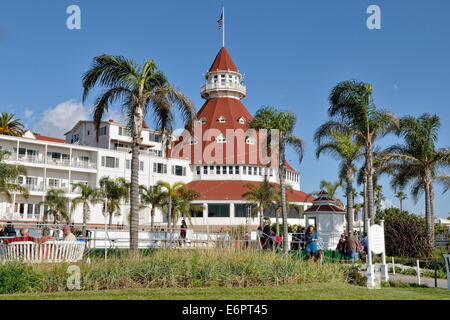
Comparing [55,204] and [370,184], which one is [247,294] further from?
[55,204]

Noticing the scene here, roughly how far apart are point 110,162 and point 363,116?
36245mm

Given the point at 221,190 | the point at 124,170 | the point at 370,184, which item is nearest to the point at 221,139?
the point at 221,190

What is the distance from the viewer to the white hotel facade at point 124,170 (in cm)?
5047

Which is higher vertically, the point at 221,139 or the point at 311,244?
the point at 221,139

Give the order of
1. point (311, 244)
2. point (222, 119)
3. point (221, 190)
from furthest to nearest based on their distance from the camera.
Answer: point (222, 119) < point (221, 190) < point (311, 244)

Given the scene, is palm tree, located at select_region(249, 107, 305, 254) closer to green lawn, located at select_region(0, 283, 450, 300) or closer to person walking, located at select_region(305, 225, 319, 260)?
person walking, located at select_region(305, 225, 319, 260)

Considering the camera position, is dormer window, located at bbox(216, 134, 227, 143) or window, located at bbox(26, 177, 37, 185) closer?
window, located at bbox(26, 177, 37, 185)

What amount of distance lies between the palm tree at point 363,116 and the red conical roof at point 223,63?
46.4 meters

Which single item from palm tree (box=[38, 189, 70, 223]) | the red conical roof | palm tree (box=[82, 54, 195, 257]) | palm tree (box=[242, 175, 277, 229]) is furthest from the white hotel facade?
palm tree (box=[82, 54, 195, 257])

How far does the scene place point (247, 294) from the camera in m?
8.81

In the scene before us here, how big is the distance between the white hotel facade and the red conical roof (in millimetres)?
6161

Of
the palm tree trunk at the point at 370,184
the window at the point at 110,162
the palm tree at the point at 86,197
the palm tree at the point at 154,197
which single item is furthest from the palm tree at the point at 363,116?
the window at the point at 110,162

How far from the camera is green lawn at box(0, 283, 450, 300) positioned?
8.56 meters
